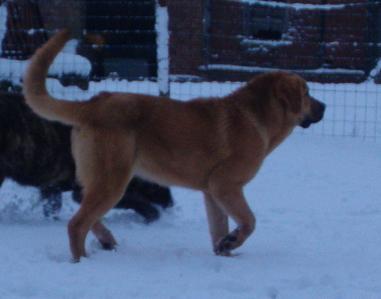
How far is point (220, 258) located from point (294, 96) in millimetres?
1177

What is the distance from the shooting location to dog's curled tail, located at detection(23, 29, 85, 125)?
4.70 metres

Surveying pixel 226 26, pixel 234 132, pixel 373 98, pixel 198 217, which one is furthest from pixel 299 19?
pixel 234 132

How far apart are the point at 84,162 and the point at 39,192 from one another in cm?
139

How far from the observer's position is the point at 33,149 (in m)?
5.59

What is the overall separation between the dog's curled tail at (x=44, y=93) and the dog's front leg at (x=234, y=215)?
0.94m

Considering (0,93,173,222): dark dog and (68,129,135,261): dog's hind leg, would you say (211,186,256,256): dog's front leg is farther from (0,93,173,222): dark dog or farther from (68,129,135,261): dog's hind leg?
(0,93,173,222): dark dog

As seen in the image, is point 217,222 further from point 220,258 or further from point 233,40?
point 233,40

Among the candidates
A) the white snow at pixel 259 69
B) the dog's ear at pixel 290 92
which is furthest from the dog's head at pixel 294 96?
the white snow at pixel 259 69

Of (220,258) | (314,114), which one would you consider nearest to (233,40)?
(314,114)

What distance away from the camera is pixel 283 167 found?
8102 mm

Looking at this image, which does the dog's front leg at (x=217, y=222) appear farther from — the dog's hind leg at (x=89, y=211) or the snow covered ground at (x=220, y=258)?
the dog's hind leg at (x=89, y=211)

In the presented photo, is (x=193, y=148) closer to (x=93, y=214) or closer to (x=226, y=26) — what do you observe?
(x=93, y=214)

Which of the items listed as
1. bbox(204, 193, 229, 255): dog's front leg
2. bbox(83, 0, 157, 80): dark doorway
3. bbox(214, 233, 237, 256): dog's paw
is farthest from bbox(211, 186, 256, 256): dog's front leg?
bbox(83, 0, 157, 80): dark doorway

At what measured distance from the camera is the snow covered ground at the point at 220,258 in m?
4.11
